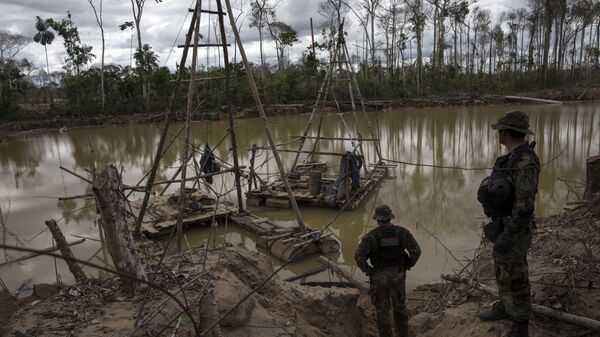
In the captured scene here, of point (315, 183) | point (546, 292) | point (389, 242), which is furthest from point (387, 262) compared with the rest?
point (315, 183)

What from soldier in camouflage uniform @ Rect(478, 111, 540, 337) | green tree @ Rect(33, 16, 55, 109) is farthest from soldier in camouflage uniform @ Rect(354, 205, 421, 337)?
green tree @ Rect(33, 16, 55, 109)

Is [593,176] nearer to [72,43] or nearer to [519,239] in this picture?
[519,239]

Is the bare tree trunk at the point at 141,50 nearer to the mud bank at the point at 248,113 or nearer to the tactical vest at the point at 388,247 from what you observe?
the mud bank at the point at 248,113

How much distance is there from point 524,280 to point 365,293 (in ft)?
7.95

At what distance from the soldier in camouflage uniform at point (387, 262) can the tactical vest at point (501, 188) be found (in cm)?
104

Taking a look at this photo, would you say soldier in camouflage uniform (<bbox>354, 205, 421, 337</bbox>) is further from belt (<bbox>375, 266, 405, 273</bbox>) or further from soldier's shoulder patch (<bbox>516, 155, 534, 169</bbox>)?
soldier's shoulder patch (<bbox>516, 155, 534, 169</bbox>)

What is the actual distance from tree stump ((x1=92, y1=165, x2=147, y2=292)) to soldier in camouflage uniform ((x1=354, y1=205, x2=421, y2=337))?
A: 2.03m

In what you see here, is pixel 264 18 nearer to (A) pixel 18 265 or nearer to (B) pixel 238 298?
(A) pixel 18 265

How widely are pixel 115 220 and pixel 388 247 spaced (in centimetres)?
242

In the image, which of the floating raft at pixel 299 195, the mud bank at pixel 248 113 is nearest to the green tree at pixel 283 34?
the mud bank at pixel 248 113

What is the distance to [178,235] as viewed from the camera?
6605mm

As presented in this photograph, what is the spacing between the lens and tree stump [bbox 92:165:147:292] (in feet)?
10.9

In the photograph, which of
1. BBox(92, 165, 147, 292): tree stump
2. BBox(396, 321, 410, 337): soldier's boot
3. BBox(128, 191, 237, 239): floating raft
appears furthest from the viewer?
BBox(128, 191, 237, 239): floating raft

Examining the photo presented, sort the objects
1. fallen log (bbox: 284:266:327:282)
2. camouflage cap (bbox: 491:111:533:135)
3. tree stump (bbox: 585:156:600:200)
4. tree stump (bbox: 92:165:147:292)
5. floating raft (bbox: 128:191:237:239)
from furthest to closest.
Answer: floating raft (bbox: 128:191:237:239) < tree stump (bbox: 585:156:600:200) < fallen log (bbox: 284:266:327:282) < tree stump (bbox: 92:165:147:292) < camouflage cap (bbox: 491:111:533:135)
